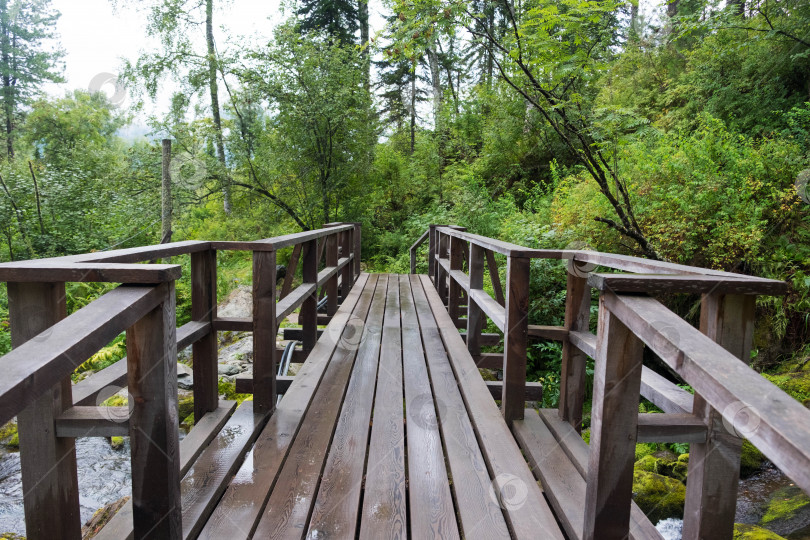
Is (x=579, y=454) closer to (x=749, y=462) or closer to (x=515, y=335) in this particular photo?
(x=515, y=335)

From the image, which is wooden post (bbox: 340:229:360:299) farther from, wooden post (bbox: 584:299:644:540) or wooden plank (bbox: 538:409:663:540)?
wooden post (bbox: 584:299:644:540)

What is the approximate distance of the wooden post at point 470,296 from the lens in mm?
3574

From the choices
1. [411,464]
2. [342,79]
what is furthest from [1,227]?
[411,464]

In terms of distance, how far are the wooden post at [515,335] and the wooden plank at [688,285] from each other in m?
1.19

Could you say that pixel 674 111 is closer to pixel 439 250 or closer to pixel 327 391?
pixel 439 250

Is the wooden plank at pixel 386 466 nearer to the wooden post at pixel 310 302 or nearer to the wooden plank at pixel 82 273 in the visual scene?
the wooden post at pixel 310 302

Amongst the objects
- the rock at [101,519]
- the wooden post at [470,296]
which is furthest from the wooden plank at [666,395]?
the rock at [101,519]

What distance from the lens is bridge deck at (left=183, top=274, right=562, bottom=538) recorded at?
1.65 metres

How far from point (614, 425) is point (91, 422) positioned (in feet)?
4.79

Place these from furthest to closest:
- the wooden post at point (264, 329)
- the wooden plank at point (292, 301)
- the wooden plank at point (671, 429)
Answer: the wooden plank at point (292, 301) < the wooden post at point (264, 329) < the wooden plank at point (671, 429)

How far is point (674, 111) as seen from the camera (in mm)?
9195

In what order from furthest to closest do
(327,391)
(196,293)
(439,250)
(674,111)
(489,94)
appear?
(489,94) → (674,111) → (439,250) → (327,391) → (196,293)

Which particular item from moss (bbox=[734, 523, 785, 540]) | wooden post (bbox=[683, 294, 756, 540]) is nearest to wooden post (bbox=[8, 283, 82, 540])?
wooden post (bbox=[683, 294, 756, 540])

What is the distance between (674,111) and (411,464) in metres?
9.70
